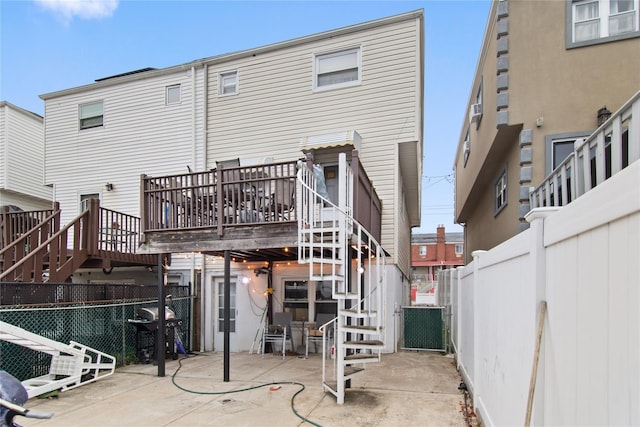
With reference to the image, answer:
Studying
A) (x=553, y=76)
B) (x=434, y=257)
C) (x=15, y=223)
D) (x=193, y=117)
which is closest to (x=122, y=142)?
(x=193, y=117)

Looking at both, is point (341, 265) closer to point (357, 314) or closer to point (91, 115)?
point (357, 314)

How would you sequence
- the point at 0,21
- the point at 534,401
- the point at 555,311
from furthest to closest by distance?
the point at 0,21, the point at 534,401, the point at 555,311

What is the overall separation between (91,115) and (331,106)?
7430 mm

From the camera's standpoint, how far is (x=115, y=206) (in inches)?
424

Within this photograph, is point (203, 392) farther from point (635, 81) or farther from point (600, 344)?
point (635, 81)

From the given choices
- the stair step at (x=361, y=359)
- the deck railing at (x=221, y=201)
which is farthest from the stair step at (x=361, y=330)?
the deck railing at (x=221, y=201)

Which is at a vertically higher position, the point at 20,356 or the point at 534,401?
the point at 534,401

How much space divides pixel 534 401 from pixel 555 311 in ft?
1.90

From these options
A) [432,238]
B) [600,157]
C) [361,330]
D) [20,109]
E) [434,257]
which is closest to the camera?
[600,157]

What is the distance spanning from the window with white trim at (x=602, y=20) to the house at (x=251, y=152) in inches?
129

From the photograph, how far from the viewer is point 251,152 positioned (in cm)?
977

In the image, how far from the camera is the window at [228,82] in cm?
1017

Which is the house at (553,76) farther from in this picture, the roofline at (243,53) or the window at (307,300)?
the window at (307,300)

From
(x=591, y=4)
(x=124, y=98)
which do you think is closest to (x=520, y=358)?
(x=591, y=4)
